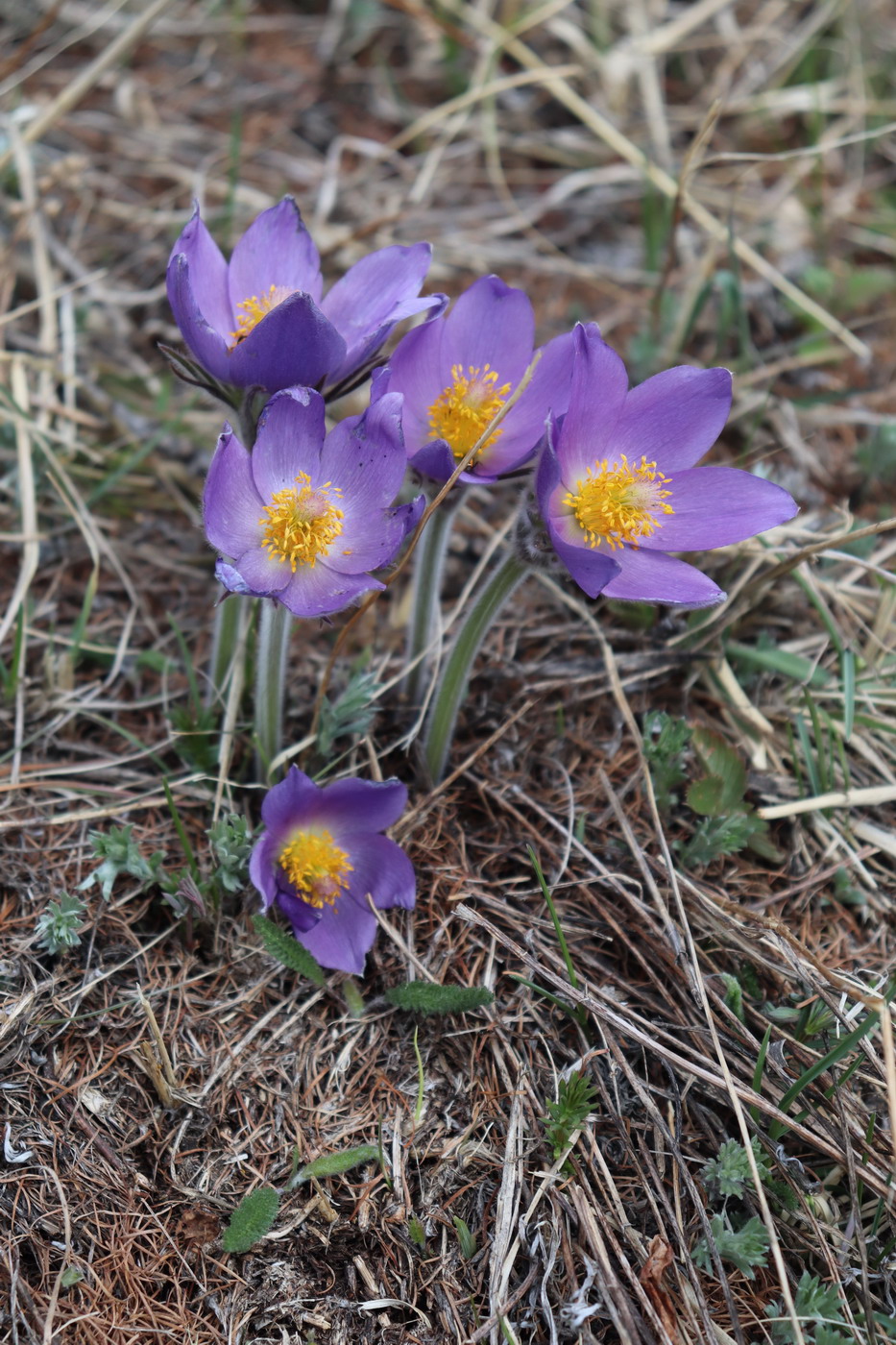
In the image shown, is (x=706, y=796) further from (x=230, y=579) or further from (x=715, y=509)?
(x=230, y=579)

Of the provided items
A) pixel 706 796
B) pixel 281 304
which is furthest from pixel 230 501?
pixel 706 796

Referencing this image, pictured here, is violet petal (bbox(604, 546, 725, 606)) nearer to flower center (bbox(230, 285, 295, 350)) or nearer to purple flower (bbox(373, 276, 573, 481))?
purple flower (bbox(373, 276, 573, 481))

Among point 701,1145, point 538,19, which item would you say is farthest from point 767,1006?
point 538,19

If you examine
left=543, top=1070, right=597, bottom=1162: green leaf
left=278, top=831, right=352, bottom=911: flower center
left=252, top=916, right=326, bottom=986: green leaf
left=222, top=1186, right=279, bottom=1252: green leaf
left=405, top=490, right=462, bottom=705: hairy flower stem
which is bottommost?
left=222, top=1186, right=279, bottom=1252: green leaf

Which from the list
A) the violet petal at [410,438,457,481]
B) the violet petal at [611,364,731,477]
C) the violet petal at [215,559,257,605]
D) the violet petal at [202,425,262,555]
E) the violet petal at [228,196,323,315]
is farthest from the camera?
the violet petal at [228,196,323,315]

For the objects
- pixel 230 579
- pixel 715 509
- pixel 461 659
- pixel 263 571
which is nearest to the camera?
pixel 230 579

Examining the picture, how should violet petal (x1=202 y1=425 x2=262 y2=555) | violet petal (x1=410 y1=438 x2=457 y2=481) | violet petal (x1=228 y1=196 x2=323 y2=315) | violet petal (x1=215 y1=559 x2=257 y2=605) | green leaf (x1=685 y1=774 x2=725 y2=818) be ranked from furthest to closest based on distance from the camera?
green leaf (x1=685 y1=774 x2=725 y2=818)
violet petal (x1=228 y1=196 x2=323 y2=315)
violet petal (x1=410 y1=438 x2=457 y2=481)
violet petal (x1=202 y1=425 x2=262 y2=555)
violet petal (x1=215 y1=559 x2=257 y2=605)

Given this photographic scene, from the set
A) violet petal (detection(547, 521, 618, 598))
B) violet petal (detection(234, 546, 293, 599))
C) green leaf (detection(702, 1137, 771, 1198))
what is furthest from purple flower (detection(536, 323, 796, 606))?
green leaf (detection(702, 1137, 771, 1198))
